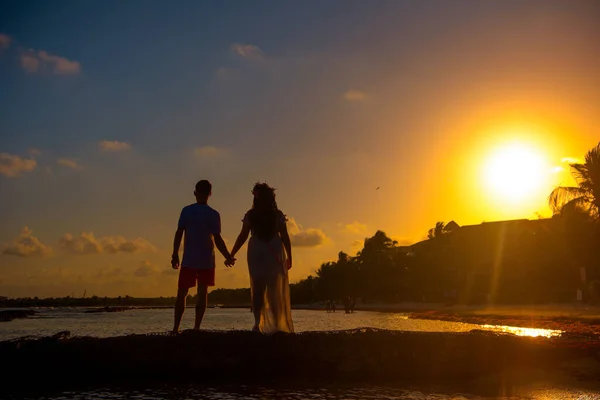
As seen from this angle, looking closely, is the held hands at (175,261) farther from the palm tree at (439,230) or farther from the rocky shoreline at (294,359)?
the palm tree at (439,230)

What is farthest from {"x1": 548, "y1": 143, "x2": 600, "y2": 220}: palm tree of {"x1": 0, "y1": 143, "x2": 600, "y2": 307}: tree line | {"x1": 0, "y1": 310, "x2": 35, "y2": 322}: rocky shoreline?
{"x1": 0, "y1": 310, "x2": 35, "y2": 322}: rocky shoreline

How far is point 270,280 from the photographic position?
841 cm

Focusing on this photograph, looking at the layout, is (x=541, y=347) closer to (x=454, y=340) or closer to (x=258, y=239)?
(x=454, y=340)

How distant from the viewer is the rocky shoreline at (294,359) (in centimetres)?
708

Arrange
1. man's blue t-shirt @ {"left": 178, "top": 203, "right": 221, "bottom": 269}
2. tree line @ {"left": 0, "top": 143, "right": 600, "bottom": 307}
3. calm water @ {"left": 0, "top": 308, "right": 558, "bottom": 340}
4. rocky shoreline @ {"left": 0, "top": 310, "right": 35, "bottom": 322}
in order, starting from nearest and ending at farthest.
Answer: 1. man's blue t-shirt @ {"left": 178, "top": 203, "right": 221, "bottom": 269}
2. calm water @ {"left": 0, "top": 308, "right": 558, "bottom": 340}
3. tree line @ {"left": 0, "top": 143, "right": 600, "bottom": 307}
4. rocky shoreline @ {"left": 0, "top": 310, "right": 35, "bottom": 322}

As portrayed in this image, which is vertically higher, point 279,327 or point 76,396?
point 279,327

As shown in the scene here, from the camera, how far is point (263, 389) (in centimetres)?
656

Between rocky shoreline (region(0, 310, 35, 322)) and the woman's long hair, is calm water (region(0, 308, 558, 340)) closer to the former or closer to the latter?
the woman's long hair

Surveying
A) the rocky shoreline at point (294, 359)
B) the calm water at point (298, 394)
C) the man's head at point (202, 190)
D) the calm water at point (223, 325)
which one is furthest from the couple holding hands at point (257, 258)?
the calm water at point (223, 325)

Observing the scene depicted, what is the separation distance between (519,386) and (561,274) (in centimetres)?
4776

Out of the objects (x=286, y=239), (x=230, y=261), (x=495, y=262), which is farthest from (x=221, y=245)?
(x=495, y=262)

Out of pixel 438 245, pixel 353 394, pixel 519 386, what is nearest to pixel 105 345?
pixel 353 394

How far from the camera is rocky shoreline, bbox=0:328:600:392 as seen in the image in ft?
23.2

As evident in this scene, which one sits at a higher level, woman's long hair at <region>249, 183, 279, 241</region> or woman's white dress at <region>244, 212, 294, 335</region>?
woman's long hair at <region>249, 183, 279, 241</region>
